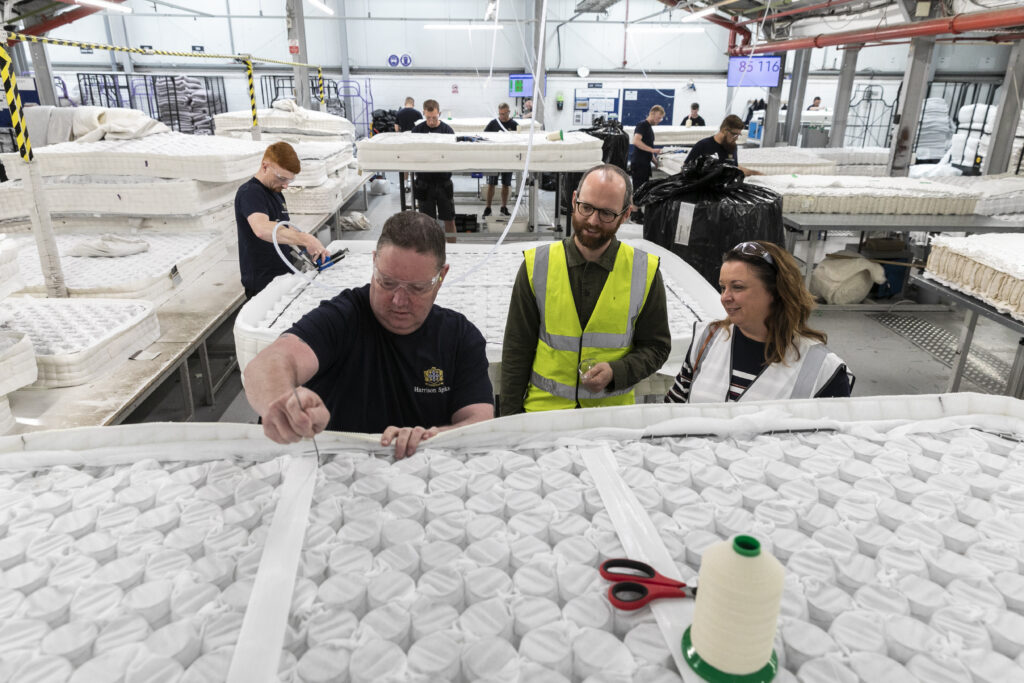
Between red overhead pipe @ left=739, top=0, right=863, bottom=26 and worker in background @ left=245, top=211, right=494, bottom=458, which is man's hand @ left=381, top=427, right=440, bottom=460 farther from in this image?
red overhead pipe @ left=739, top=0, right=863, bottom=26

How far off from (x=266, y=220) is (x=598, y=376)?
235 centimetres

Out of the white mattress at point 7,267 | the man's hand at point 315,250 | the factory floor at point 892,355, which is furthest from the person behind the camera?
the factory floor at point 892,355

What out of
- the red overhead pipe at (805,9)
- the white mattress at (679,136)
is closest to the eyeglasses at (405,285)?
the red overhead pipe at (805,9)

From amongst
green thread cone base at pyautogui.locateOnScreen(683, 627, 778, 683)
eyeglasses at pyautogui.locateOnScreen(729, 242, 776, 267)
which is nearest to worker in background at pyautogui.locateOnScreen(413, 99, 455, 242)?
eyeglasses at pyautogui.locateOnScreen(729, 242, 776, 267)

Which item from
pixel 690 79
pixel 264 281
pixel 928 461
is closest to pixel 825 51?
pixel 690 79

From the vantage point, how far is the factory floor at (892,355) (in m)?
4.16

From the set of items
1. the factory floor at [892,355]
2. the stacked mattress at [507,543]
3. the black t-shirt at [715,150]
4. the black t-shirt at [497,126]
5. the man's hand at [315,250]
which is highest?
the black t-shirt at [497,126]

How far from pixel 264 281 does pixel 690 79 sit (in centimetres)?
1572

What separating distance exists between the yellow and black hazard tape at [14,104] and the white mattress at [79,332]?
0.73m

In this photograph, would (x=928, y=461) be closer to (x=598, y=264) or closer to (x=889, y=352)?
(x=598, y=264)

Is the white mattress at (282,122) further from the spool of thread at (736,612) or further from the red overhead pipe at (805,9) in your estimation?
the spool of thread at (736,612)

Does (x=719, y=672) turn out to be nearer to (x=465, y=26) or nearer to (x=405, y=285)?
(x=405, y=285)

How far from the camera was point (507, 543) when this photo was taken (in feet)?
3.36

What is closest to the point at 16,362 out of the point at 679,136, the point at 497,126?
the point at 497,126
